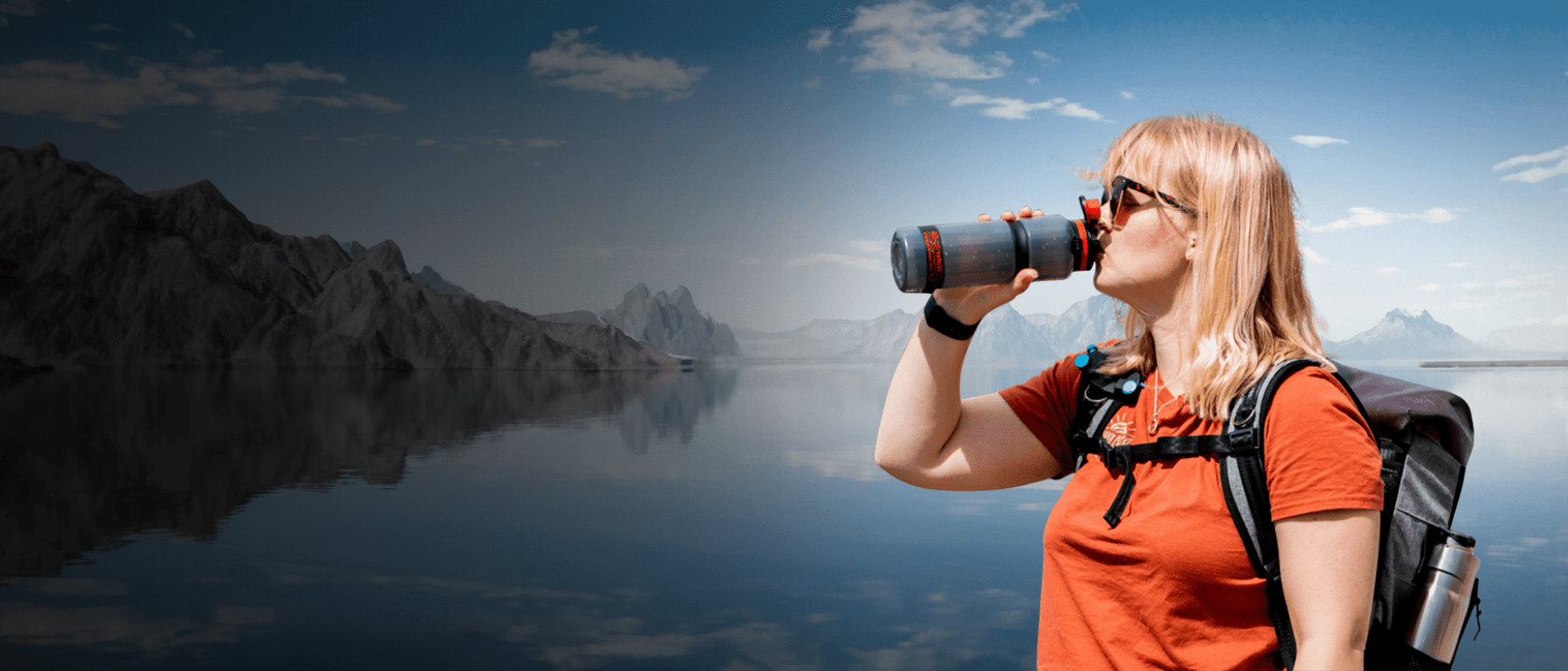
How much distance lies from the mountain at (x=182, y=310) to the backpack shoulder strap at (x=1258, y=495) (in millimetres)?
70668

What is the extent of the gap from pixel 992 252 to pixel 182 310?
79.0 meters

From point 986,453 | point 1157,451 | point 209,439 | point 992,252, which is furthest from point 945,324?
point 209,439

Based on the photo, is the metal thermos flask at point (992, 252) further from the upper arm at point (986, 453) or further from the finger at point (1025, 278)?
the upper arm at point (986, 453)

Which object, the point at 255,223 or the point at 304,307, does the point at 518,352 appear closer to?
the point at 304,307

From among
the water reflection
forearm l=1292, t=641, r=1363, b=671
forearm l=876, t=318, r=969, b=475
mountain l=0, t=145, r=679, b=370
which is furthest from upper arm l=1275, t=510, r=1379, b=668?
mountain l=0, t=145, r=679, b=370

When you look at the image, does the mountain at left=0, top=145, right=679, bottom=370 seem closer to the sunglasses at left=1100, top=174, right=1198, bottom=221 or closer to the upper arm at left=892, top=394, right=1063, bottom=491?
the upper arm at left=892, top=394, right=1063, bottom=491

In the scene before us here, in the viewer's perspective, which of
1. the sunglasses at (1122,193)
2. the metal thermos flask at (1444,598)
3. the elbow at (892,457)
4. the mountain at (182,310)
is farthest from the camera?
the mountain at (182,310)

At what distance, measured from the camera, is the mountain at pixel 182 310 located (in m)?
63.8

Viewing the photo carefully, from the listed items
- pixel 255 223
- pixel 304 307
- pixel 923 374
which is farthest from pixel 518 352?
pixel 923 374

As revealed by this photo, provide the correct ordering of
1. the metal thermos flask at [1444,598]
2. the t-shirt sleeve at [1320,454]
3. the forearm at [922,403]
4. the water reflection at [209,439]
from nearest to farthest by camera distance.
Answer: the t-shirt sleeve at [1320,454] < the metal thermos flask at [1444,598] < the forearm at [922,403] < the water reflection at [209,439]

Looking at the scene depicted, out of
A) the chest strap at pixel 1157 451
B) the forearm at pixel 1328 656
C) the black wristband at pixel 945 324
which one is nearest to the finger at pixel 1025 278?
the black wristband at pixel 945 324

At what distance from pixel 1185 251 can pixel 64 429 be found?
88.5 feet

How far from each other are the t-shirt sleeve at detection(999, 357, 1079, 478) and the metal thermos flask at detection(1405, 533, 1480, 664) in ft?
2.11

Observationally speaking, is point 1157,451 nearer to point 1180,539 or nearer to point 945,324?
point 1180,539
